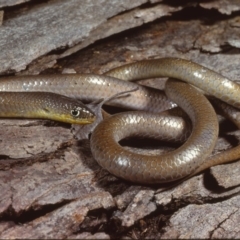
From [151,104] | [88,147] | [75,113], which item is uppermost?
[75,113]

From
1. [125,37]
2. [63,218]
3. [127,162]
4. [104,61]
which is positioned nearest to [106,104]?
[104,61]

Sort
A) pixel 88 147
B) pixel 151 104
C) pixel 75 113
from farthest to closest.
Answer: pixel 151 104
pixel 75 113
pixel 88 147

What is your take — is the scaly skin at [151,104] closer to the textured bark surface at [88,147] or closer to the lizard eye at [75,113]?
the textured bark surface at [88,147]

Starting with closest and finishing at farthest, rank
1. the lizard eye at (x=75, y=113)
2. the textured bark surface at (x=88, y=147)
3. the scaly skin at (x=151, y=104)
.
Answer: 1. the textured bark surface at (x=88, y=147)
2. the scaly skin at (x=151, y=104)
3. the lizard eye at (x=75, y=113)

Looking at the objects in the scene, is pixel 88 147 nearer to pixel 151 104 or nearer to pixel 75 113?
pixel 75 113

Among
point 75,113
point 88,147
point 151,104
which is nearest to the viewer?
point 88,147

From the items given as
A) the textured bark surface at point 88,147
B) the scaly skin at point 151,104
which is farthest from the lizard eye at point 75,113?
the scaly skin at point 151,104

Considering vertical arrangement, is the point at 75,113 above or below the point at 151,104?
above

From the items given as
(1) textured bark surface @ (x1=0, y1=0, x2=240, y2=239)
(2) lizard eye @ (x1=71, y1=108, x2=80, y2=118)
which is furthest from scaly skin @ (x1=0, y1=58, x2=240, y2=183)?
(2) lizard eye @ (x1=71, y1=108, x2=80, y2=118)

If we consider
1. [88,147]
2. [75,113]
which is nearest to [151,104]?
[75,113]
